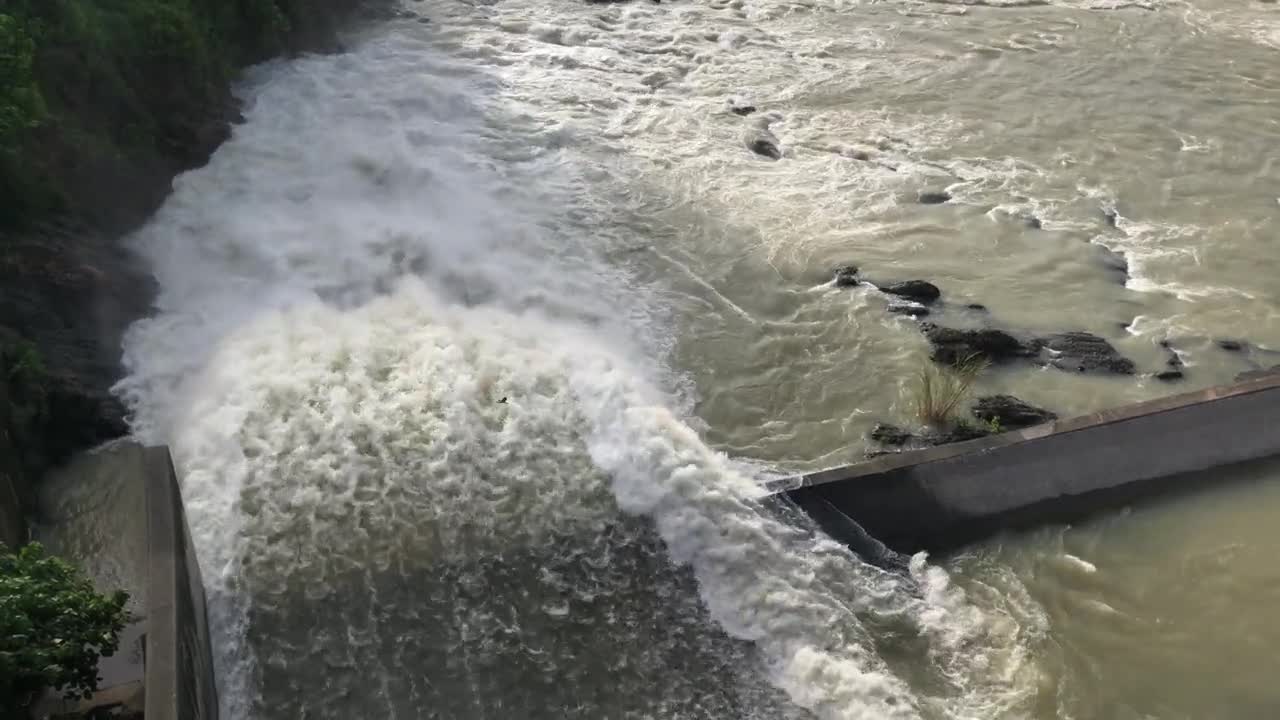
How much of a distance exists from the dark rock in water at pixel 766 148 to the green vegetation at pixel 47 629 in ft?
32.3

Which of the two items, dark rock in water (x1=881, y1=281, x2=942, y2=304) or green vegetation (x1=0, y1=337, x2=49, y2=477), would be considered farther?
dark rock in water (x1=881, y1=281, x2=942, y2=304)

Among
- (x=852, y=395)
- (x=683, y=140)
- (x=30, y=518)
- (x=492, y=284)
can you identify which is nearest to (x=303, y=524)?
(x=30, y=518)

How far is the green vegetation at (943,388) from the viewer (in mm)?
8836

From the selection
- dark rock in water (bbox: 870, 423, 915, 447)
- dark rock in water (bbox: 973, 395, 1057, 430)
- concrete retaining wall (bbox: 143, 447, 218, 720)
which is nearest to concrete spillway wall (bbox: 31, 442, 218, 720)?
concrete retaining wall (bbox: 143, 447, 218, 720)

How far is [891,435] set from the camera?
28.6 feet

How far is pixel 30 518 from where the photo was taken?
281 inches

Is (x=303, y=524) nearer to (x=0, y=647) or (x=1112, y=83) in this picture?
(x=0, y=647)

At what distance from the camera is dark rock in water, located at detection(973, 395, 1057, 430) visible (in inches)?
350

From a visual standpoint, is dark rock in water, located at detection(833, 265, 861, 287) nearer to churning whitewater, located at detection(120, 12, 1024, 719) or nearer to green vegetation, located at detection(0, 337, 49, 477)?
churning whitewater, located at detection(120, 12, 1024, 719)

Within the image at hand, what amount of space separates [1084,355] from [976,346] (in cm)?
108

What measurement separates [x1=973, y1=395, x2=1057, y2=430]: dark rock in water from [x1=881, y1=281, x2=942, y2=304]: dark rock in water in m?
1.68

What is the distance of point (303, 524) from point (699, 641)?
3.08 meters

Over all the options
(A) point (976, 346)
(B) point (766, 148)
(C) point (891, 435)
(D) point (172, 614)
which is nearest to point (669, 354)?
(C) point (891, 435)

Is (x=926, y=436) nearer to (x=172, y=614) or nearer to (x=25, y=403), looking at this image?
(x=172, y=614)
